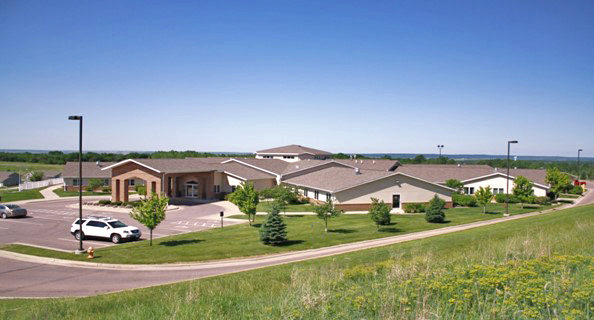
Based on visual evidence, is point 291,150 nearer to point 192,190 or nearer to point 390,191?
point 192,190

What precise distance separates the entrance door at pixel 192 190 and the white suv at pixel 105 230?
25.3 m

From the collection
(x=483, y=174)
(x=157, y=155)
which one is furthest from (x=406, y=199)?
(x=157, y=155)

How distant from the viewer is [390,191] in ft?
141

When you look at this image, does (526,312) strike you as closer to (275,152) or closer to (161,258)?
(161,258)

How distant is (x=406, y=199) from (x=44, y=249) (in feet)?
111

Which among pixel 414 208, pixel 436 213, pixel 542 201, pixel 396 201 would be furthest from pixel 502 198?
pixel 436 213

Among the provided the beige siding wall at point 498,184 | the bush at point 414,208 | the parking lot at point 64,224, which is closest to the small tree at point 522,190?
the beige siding wall at point 498,184

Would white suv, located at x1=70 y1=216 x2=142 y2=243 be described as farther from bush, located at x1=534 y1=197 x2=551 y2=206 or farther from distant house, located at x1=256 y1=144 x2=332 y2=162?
distant house, located at x1=256 y1=144 x2=332 y2=162

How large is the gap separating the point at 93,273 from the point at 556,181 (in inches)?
2141

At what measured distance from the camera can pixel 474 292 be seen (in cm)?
709

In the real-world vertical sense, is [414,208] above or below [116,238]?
above

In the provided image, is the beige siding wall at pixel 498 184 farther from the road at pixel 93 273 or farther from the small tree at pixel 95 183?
the small tree at pixel 95 183

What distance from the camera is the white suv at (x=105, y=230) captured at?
1068 inches

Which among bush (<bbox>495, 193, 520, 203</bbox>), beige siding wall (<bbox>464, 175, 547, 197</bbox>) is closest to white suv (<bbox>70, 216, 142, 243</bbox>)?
bush (<bbox>495, 193, 520, 203</bbox>)
